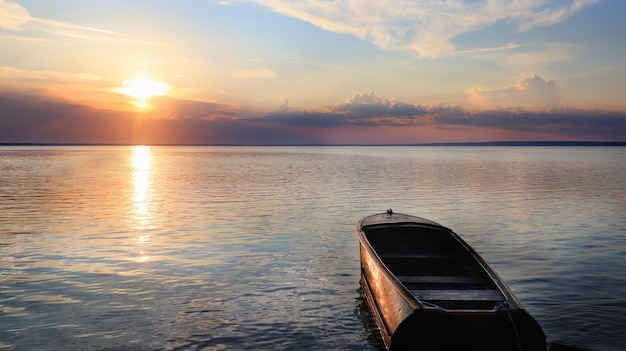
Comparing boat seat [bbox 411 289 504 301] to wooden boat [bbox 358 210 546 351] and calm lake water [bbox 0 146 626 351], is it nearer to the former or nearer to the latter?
wooden boat [bbox 358 210 546 351]

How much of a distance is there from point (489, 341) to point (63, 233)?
78.8ft

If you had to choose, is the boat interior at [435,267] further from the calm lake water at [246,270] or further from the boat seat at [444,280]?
the calm lake water at [246,270]

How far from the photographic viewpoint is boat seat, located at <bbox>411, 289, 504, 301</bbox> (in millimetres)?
11695

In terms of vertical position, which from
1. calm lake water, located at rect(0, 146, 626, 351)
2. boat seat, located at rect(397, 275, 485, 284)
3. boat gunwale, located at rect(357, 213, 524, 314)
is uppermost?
boat gunwale, located at rect(357, 213, 524, 314)

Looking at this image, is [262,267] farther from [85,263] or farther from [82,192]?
[82,192]

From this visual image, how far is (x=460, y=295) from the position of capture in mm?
12125

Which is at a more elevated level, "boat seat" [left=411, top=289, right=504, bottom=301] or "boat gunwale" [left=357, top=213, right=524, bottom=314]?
"boat gunwale" [left=357, top=213, right=524, bottom=314]

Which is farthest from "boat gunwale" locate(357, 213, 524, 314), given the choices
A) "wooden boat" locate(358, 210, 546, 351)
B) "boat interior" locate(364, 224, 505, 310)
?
"boat interior" locate(364, 224, 505, 310)

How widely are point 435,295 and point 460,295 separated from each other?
2.03 ft

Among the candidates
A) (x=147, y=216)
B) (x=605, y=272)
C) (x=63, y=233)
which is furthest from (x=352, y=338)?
(x=147, y=216)

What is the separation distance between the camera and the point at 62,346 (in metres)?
11.6

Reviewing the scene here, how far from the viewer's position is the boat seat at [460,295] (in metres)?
11.7

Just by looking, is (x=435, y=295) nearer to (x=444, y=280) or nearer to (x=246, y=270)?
(x=444, y=280)

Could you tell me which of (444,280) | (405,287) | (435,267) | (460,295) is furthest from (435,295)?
(435,267)
